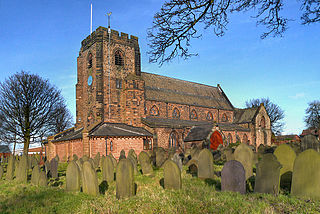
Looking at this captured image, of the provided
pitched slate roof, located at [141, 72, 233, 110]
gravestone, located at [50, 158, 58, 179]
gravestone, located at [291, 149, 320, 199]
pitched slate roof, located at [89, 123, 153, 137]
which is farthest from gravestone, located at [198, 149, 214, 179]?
pitched slate roof, located at [141, 72, 233, 110]

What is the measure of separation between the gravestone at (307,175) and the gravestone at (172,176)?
337 cm

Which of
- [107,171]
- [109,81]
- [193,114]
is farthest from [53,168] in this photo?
[193,114]

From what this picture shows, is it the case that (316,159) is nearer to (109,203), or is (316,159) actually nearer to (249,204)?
(249,204)

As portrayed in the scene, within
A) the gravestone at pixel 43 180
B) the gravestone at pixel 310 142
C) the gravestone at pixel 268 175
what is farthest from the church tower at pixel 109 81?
the gravestone at pixel 268 175

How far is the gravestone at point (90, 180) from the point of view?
26.7 ft

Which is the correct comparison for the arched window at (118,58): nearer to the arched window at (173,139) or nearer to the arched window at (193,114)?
the arched window at (173,139)

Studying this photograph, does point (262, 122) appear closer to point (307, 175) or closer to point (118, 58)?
point (118, 58)

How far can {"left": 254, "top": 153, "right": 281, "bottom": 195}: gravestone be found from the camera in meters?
6.84

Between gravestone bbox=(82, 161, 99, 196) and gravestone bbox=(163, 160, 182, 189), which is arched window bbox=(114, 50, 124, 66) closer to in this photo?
gravestone bbox=(82, 161, 99, 196)

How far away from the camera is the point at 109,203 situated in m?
6.96

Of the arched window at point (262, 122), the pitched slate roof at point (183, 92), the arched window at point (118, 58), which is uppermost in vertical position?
the arched window at point (118, 58)

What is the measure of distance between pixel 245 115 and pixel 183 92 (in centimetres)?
1156

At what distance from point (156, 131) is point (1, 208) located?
Result: 19633 millimetres

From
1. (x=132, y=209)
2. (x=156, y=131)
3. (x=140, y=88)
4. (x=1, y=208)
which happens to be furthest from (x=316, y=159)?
(x=140, y=88)
